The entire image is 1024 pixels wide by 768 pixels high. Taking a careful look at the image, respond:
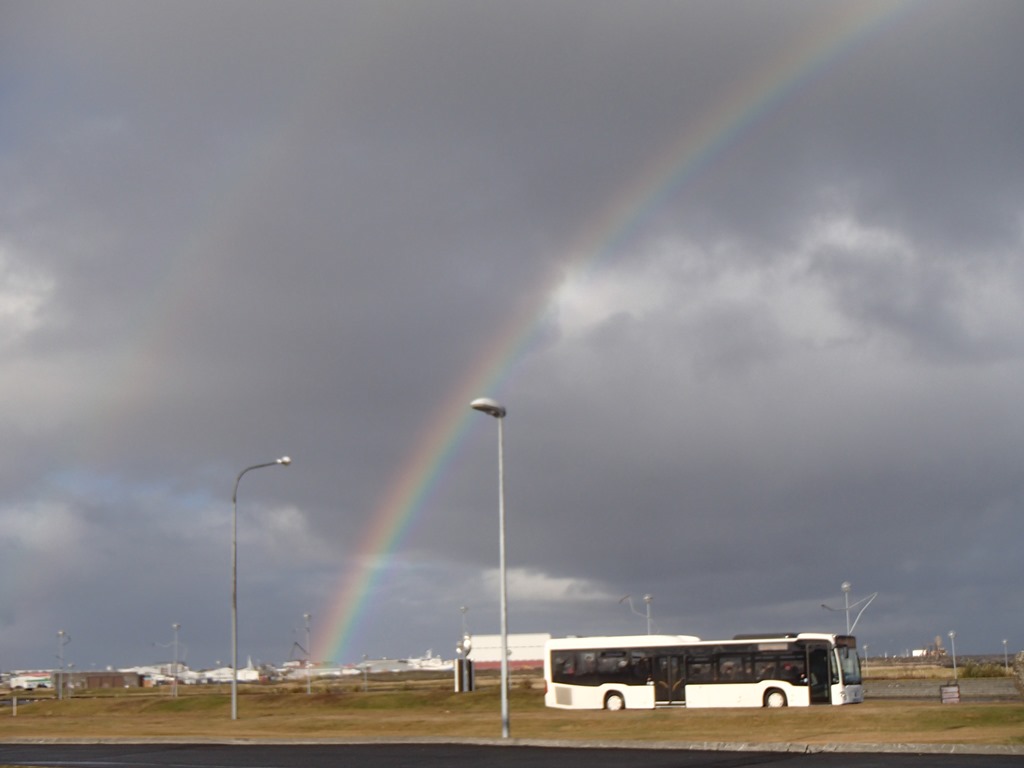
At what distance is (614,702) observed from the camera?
52.6m

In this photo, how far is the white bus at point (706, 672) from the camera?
49.3 metres

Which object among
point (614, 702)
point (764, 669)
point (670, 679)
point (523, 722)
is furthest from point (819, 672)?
point (523, 722)

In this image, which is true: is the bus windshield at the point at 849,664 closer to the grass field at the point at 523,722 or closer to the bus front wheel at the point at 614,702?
the grass field at the point at 523,722

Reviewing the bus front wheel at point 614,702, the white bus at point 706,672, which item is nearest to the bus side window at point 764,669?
the white bus at point 706,672

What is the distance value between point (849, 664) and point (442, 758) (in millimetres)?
25243

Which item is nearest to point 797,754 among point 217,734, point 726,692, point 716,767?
point 716,767

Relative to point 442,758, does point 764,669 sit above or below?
above

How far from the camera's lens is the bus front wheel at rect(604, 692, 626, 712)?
5244 centimetres

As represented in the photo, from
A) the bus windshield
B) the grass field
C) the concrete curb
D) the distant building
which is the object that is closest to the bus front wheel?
the grass field

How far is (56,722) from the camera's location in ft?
193

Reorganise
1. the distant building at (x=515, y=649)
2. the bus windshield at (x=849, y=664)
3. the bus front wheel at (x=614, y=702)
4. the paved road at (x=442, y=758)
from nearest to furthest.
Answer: the paved road at (x=442, y=758), the bus windshield at (x=849, y=664), the bus front wheel at (x=614, y=702), the distant building at (x=515, y=649)

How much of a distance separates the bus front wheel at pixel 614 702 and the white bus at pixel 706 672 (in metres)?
0.04

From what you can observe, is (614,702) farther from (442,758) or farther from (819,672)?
(442,758)

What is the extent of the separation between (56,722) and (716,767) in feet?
141
